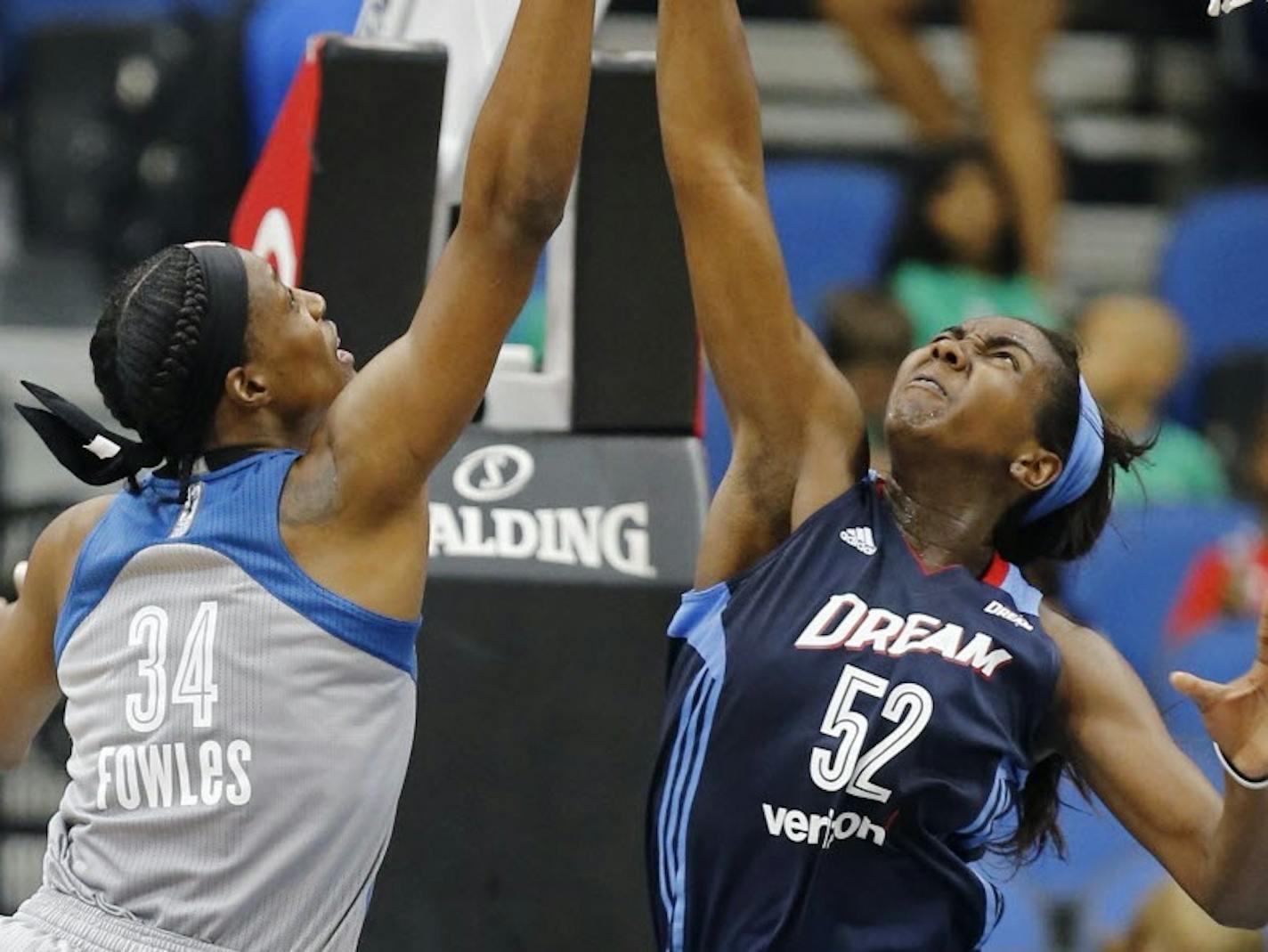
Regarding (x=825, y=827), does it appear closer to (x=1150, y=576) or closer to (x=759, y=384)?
(x=759, y=384)

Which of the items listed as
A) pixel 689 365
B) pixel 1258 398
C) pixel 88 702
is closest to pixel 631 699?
pixel 689 365

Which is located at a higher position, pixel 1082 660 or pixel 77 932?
pixel 1082 660

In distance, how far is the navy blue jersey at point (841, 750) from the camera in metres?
3.29

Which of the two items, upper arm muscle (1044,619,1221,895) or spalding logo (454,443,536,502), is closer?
upper arm muscle (1044,619,1221,895)

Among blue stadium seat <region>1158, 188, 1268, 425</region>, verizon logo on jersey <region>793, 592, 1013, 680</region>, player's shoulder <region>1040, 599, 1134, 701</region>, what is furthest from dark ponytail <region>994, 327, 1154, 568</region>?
blue stadium seat <region>1158, 188, 1268, 425</region>

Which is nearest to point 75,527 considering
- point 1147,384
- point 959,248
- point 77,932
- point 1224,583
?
point 77,932

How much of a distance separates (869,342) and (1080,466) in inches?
128

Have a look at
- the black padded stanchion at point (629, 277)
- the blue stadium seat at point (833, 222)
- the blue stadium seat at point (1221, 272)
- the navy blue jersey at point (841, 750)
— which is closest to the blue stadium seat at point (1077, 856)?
the blue stadium seat at point (833, 222)

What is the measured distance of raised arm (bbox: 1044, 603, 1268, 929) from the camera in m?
3.14

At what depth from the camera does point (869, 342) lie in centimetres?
680

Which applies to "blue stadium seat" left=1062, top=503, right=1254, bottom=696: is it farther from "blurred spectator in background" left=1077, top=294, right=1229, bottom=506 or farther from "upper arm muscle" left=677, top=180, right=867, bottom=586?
"upper arm muscle" left=677, top=180, right=867, bottom=586

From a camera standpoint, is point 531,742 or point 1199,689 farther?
point 531,742

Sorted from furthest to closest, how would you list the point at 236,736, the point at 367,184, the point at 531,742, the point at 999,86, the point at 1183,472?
the point at 999,86 < the point at 1183,472 < the point at 367,184 < the point at 531,742 < the point at 236,736

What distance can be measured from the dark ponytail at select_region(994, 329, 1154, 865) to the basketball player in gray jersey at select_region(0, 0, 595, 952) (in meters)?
0.84
